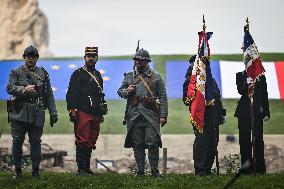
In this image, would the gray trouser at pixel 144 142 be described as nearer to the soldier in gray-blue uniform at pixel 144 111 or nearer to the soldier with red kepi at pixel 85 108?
the soldier in gray-blue uniform at pixel 144 111

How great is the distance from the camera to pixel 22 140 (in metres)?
12.0

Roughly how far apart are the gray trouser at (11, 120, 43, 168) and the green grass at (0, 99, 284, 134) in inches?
450

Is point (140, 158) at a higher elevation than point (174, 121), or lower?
lower

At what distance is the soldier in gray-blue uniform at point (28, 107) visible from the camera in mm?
11914

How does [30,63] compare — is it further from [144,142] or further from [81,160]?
[144,142]

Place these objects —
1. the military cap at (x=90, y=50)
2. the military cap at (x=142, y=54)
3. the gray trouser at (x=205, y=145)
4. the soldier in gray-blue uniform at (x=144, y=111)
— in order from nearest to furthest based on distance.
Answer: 1. the soldier in gray-blue uniform at (x=144, y=111)
2. the military cap at (x=142, y=54)
3. the gray trouser at (x=205, y=145)
4. the military cap at (x=90, y=50)

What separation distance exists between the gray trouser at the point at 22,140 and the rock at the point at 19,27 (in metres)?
48.8

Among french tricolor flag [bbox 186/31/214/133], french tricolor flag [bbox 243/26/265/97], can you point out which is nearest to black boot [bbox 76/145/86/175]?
french tricolor flag [bbox 186/31/214/133]

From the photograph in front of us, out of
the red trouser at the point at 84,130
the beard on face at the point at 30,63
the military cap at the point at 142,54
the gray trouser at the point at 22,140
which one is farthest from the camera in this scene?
the red trouser at the point at 84,130

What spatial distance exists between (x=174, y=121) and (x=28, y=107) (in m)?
12.6

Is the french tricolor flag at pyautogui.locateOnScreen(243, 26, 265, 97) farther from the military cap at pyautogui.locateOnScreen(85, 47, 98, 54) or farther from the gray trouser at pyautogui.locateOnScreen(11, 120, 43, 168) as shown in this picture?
the gray trouser at pyautogui.locateOnScreen(11, 120, 43, 168)

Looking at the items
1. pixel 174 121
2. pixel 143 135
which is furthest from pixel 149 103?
pixel 174 121

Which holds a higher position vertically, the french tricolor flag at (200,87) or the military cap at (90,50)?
the military cap at (90,50)

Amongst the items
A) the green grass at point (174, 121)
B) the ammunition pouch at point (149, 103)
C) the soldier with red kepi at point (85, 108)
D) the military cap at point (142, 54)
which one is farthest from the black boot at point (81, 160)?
the green grass at point (174, 121)
